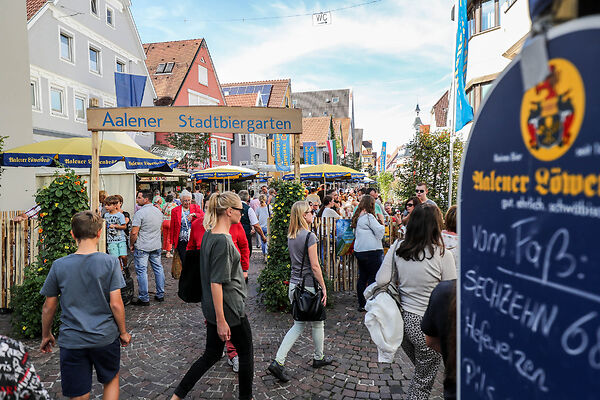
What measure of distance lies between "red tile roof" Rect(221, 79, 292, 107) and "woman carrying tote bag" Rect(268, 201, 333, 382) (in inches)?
1479

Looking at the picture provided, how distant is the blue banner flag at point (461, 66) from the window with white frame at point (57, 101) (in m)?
15.8

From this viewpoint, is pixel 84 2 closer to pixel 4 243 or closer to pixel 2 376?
pixel 4 243

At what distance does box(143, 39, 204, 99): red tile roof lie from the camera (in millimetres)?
28692

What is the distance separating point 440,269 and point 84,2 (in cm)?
2118

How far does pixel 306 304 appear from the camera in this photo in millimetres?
4012

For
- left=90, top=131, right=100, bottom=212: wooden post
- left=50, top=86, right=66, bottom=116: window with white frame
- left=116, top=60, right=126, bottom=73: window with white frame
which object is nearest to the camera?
left=90, top=131, right=100, bottom=212: wooden post

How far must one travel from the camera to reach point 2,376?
161cm

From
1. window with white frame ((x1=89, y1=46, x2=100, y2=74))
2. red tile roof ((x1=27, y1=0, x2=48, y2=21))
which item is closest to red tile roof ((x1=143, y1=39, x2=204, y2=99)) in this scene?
window with white frame ((x1=89, y1=46, x2=100, y2=74))

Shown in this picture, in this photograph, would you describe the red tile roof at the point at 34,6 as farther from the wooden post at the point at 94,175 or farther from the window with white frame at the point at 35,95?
the wooden post at the point at 94,175

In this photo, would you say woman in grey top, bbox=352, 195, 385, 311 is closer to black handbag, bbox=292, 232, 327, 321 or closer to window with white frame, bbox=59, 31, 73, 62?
black handbag, bbox=292, 232, 327, 321

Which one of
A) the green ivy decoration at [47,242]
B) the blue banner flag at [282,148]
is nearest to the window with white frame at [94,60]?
the blue banner flag at [282,148]

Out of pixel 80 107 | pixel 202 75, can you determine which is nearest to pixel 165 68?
pixel 202 75

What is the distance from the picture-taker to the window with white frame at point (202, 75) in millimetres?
31016

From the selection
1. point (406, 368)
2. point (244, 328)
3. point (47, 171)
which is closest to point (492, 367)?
point (244, 328)
